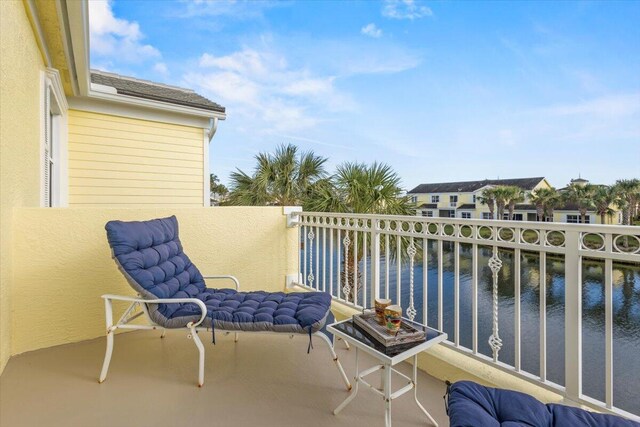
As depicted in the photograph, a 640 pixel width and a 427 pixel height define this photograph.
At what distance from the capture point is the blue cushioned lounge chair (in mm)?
2184

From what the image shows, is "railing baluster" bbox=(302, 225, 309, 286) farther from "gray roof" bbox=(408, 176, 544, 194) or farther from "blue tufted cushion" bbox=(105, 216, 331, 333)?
"gray roof" bbox=(408, 176, 544, 194)

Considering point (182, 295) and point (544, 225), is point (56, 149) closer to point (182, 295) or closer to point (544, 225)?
point (182, 295)

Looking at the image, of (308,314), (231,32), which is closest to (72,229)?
(308,314)

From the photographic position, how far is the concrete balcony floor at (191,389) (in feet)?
6.09

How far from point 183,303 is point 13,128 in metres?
1.82

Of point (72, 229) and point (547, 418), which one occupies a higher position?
point (72, 229)

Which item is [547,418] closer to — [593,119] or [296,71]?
Result: [296,71]

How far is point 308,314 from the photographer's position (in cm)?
220

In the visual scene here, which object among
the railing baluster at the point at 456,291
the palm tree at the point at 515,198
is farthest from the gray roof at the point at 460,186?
the railing baluster at the point at 456,291

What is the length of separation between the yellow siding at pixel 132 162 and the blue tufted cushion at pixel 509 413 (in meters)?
5.21

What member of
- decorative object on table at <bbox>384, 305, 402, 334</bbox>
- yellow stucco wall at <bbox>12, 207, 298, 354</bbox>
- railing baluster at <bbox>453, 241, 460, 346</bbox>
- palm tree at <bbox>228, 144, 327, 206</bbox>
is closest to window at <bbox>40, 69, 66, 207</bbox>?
yellow stucco wall at <bbox>12, 207, 298, 354</bbox>

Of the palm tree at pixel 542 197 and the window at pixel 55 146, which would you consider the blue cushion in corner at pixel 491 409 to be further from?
the palm tree at pixel 542 197

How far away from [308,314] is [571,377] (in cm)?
149

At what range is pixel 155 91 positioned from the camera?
6070mm
